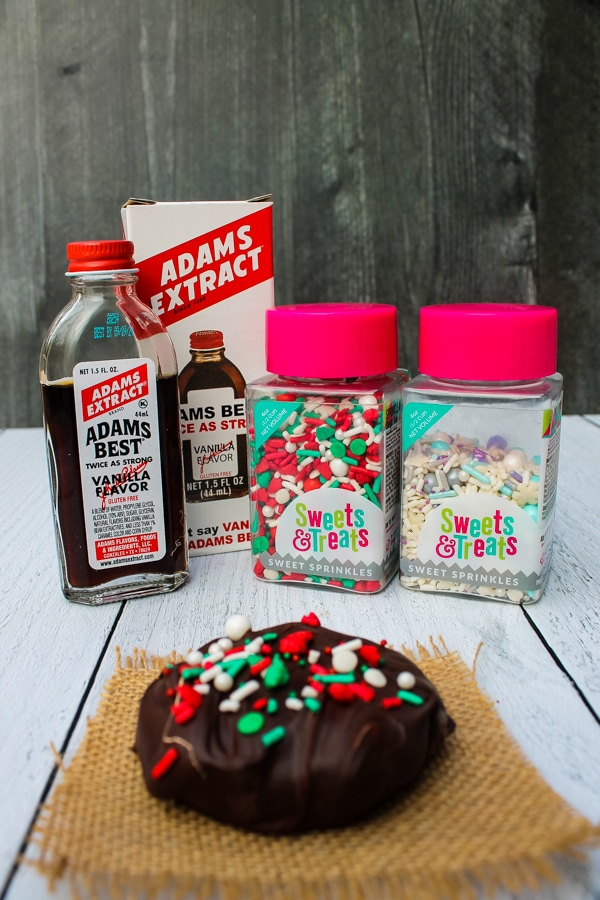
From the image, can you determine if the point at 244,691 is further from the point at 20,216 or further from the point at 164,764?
the point at 20,216

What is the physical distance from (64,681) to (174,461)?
239mm

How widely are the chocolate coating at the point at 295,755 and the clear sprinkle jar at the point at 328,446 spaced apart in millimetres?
281

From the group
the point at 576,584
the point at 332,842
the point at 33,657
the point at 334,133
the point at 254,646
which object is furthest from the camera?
the point at 334,133

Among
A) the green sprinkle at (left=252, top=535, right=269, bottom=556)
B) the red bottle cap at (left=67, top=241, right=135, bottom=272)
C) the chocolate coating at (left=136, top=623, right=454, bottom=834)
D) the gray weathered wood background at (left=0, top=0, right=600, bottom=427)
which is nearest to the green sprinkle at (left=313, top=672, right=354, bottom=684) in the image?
the chocolate coating at (left=136, top=623, right=454, bottom=834)

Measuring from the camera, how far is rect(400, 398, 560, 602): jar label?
30.3 inches

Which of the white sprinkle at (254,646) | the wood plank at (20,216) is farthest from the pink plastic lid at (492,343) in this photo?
the wood plank at (20,216)

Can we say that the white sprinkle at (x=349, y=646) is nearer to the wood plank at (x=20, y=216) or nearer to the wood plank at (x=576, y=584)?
the wood plank at (x=576, y=584)

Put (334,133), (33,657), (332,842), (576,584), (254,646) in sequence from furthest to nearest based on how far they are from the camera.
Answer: (334,133)
(576,584)
(33,657)
(254,646)
(332,842)

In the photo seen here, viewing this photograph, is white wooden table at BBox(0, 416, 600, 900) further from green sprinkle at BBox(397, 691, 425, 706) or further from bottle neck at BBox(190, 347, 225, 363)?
bottle neck at BBox(190, 347, 225, 363)

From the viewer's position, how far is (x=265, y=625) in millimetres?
786

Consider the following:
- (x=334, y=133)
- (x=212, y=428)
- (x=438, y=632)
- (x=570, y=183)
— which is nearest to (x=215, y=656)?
(x=438, y=632)

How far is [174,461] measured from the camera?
83 centimetres

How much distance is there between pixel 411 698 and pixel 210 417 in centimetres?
46

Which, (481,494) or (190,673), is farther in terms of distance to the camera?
(481,494)
